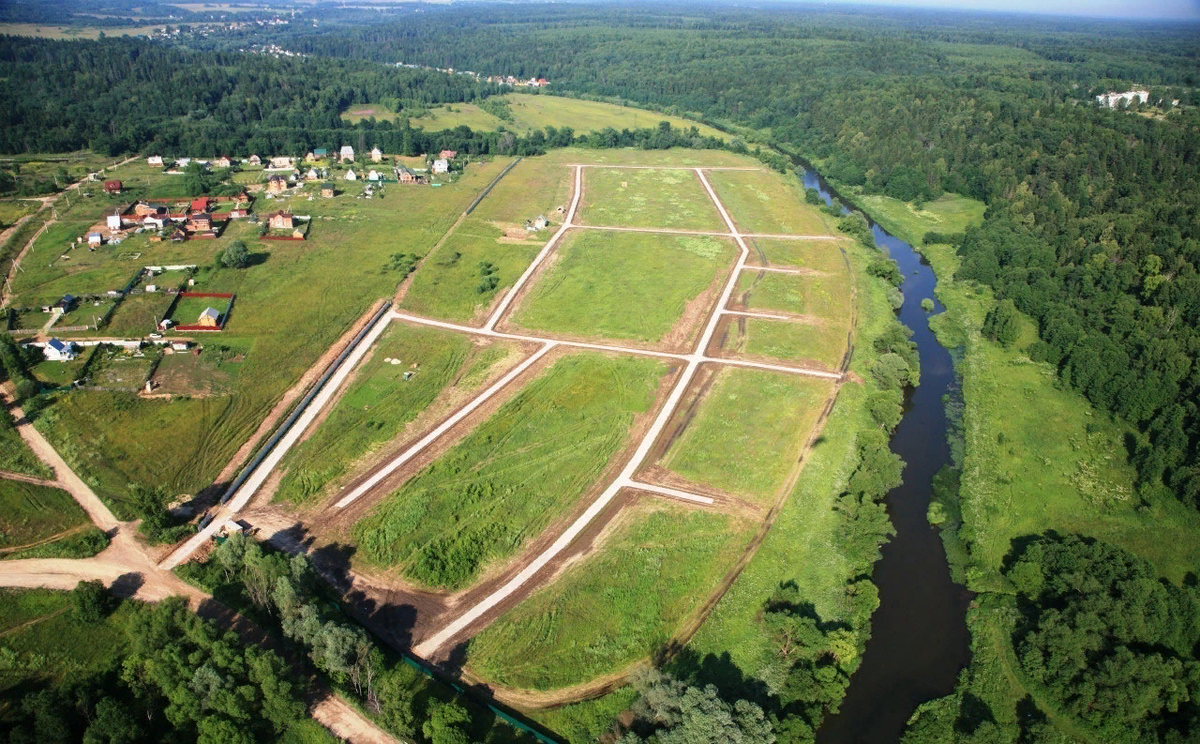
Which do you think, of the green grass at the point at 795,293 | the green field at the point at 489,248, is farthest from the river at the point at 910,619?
the green field at the point at 489,248

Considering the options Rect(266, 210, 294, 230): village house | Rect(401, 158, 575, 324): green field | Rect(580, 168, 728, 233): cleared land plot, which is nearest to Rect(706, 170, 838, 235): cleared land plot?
Rect(580, 168, 728, 233): cleared land plot

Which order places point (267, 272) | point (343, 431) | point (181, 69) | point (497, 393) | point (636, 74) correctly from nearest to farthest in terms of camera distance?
point (343, 431)
point (497, 393)
point (267, 272)
point (181, 69)
point (636, 74)

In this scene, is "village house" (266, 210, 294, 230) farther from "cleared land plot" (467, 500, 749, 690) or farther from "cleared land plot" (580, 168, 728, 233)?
"cleared land plot" (467, 500, 749, 690)

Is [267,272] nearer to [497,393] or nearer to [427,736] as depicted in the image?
[497,393]

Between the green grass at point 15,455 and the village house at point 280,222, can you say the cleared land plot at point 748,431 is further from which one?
the village house at point 280,222

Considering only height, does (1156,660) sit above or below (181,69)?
below

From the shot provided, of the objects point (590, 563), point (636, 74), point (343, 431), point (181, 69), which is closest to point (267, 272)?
point (343, 431)
